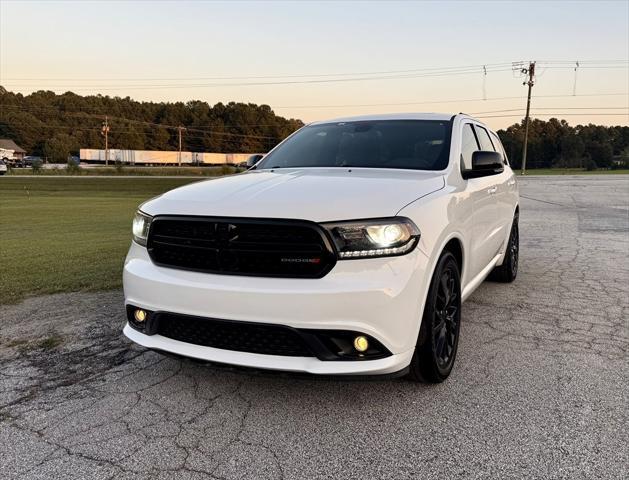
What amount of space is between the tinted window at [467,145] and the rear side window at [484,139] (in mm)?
267

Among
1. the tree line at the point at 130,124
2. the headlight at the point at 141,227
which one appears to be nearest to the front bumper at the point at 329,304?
the headlight at the point at 141,227

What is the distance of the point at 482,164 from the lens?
12.8 feet

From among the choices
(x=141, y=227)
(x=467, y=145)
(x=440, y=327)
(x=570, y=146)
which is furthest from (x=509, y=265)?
(x=570, y=146)

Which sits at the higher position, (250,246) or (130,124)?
(130,124)

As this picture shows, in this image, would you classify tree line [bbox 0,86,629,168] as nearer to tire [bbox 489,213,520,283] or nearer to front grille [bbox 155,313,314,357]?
tire [bbox 489,213,520,283]

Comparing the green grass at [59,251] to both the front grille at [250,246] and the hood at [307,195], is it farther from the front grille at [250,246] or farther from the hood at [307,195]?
the front grille at [250,246]

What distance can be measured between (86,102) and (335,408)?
411ft

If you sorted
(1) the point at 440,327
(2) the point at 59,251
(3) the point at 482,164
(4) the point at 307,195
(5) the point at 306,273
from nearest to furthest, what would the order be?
1. (5) the point at 306,273
2. (4) the point at 307,195
3. (1) the point at 440,327
4. (3) the point at 482,164
5. (2) the point at 59,251

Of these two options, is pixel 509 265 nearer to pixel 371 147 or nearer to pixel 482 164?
pixel 482 164

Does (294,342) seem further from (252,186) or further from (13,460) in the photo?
(13,460)

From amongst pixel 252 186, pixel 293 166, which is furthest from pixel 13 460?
pixel 293 166

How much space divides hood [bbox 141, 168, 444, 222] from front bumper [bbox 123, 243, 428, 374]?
294 millimetres

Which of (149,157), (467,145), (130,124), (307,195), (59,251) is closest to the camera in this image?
(307,195)

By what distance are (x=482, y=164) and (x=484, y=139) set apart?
158 cm
